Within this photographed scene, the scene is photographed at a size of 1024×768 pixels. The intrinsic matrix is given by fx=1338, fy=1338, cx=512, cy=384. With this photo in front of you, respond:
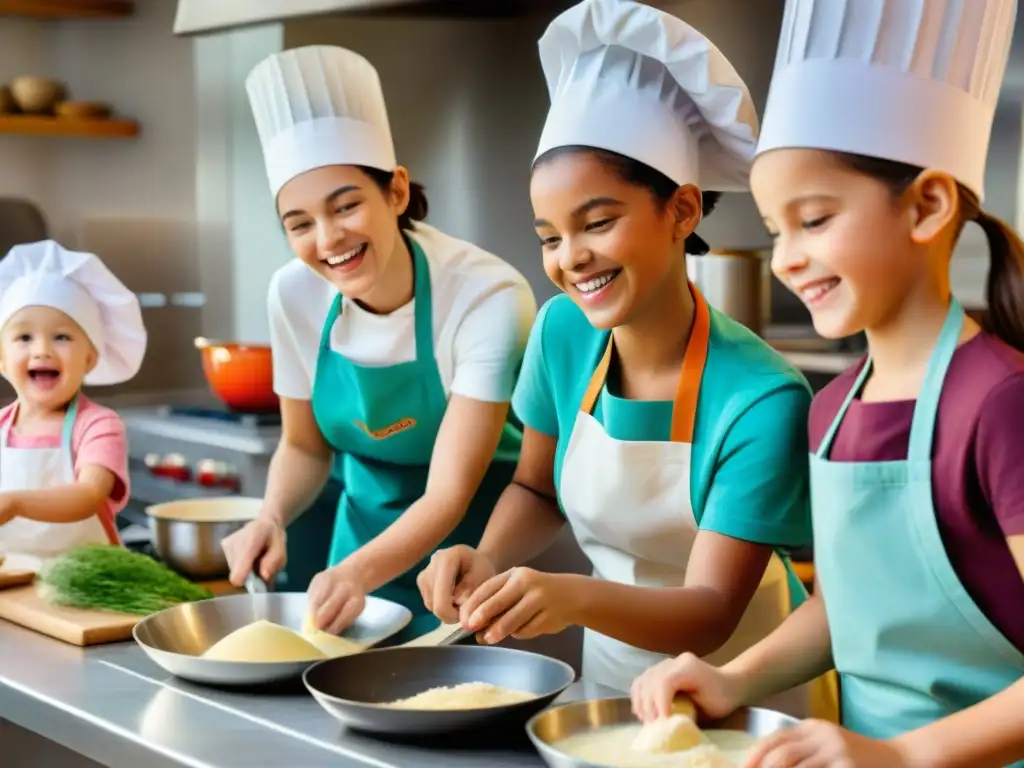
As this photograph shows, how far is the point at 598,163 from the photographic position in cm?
120

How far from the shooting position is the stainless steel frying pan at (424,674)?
3.43ft

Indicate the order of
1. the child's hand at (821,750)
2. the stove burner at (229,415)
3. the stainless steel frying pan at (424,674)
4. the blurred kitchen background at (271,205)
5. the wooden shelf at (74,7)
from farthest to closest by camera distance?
1. the wooden shelf at (74,7)
2. the stove burner at (229,415)
3. the blurred kitchen background at (271,205)
4. the stainless steel frying pan at (424,674)
5. the child's hand at (821,750)

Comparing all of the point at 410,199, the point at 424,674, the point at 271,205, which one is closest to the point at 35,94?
the point at 271,205

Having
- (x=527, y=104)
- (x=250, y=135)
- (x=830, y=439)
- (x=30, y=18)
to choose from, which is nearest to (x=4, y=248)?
(x=30, y=18)

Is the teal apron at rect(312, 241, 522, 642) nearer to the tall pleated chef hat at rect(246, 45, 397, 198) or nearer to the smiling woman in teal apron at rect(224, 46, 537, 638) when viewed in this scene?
the smiling woman in teal apron at rect(224, 46, 537, 638)

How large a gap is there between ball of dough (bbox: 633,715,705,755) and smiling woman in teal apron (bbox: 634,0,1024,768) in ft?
0.09

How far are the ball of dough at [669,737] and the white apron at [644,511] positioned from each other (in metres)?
0.29

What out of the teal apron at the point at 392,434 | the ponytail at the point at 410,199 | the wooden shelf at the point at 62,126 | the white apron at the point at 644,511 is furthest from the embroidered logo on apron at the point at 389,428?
the wooden shelf at the point at 62,126

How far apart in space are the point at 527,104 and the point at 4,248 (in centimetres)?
159

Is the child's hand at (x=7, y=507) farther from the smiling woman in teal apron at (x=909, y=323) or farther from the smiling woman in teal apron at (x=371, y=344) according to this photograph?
the smiling woman in teal apron at (x=909, y=323)

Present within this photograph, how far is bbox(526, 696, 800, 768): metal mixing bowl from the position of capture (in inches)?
38.5

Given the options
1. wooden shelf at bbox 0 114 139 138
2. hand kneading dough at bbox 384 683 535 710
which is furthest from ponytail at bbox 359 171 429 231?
wooden shelf at bbox 0 114 139 138

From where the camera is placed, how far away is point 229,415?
2.36 metres

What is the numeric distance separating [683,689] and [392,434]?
75 cm
